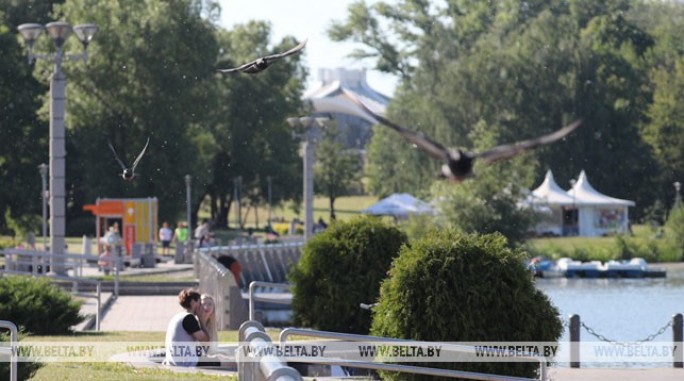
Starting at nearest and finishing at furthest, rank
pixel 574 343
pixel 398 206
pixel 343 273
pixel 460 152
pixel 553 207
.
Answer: pixel 460 152 < pixel 574 343 < pixel 343 273 < pixel 398 206 < pixel 553 207

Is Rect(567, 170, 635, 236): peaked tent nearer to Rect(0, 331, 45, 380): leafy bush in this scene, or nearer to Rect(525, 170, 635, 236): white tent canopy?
Rect(525, 170, 635, 236): white tent canopy

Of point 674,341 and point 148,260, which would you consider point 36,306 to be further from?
point 148,260

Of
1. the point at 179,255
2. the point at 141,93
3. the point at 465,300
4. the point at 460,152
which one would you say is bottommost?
the point at 179,255

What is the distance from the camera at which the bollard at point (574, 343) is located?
63.8ft

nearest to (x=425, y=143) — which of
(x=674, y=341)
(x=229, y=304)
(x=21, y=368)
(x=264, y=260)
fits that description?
(x=21, y=368)

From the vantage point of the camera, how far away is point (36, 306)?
802 inches

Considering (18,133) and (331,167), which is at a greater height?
(18,133)

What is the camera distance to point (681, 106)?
88.2 m

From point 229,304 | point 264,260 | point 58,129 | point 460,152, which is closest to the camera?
point 460,152

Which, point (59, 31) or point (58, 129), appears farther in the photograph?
point (58, 129)

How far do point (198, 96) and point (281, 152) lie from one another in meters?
19.2

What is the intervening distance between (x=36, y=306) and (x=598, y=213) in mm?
63471

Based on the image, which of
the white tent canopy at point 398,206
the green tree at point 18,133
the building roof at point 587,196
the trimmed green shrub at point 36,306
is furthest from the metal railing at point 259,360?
the building roof at point 587,196

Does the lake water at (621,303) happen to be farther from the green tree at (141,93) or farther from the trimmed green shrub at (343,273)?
the green tree at (141,93)
